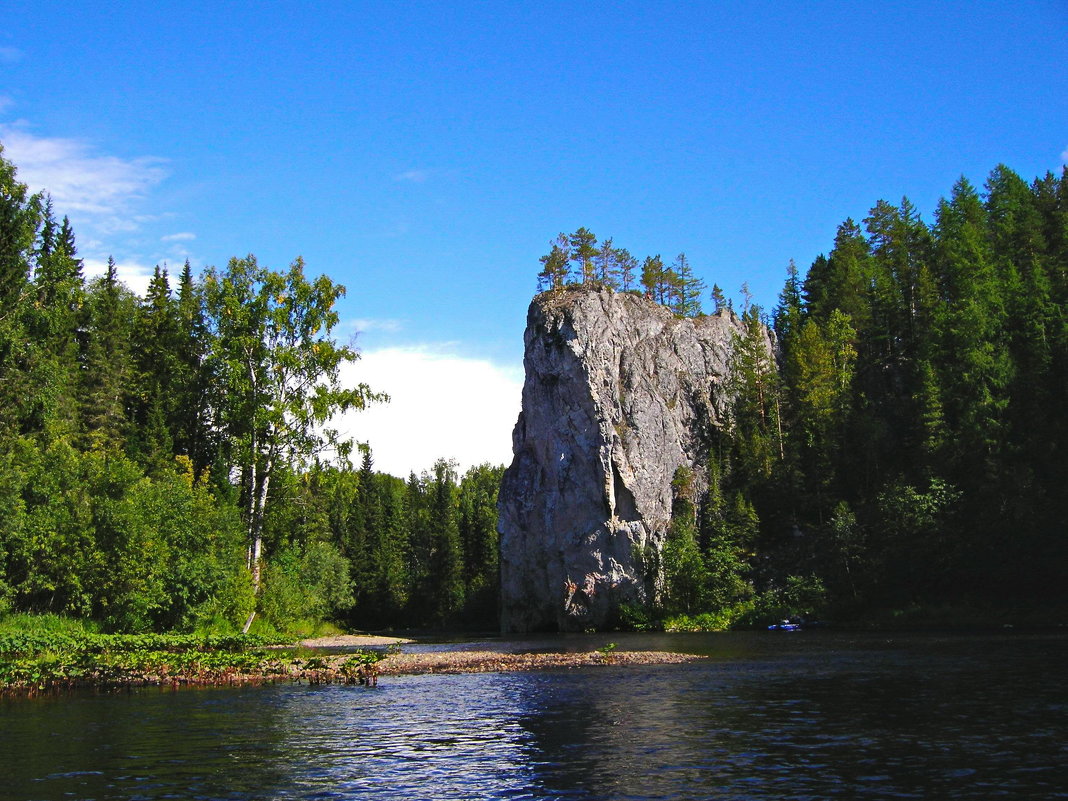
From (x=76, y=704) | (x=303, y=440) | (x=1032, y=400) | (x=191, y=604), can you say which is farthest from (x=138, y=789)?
(x=1032, y=400)

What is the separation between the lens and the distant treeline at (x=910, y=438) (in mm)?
60938

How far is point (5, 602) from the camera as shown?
36031 mm

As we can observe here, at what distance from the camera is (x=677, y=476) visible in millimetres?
84062

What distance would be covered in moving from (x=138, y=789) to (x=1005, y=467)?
64249 millimetres

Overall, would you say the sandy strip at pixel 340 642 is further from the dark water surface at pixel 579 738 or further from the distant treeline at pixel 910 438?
the distant treeline at pixel 910 438

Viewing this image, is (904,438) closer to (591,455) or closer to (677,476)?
(677,476)

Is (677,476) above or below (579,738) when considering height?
above

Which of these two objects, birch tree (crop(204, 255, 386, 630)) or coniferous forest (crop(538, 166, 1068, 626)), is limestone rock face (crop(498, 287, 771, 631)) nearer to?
coniferous forest (crop(538, 166, 1068, 626))

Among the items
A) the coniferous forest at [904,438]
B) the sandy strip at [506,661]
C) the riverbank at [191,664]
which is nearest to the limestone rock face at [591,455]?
the coniferous forest at [904,438]

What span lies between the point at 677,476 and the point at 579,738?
66221mm

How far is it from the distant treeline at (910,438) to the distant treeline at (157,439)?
36935 mm

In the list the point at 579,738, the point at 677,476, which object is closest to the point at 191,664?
the point at 579,738

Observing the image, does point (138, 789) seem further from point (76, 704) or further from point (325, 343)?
point (325, 343)

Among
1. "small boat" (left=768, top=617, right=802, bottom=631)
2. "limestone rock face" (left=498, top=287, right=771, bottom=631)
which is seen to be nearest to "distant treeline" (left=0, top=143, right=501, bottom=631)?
"limestone rock face" (left=498, top=287, right=771, bottom=631)
